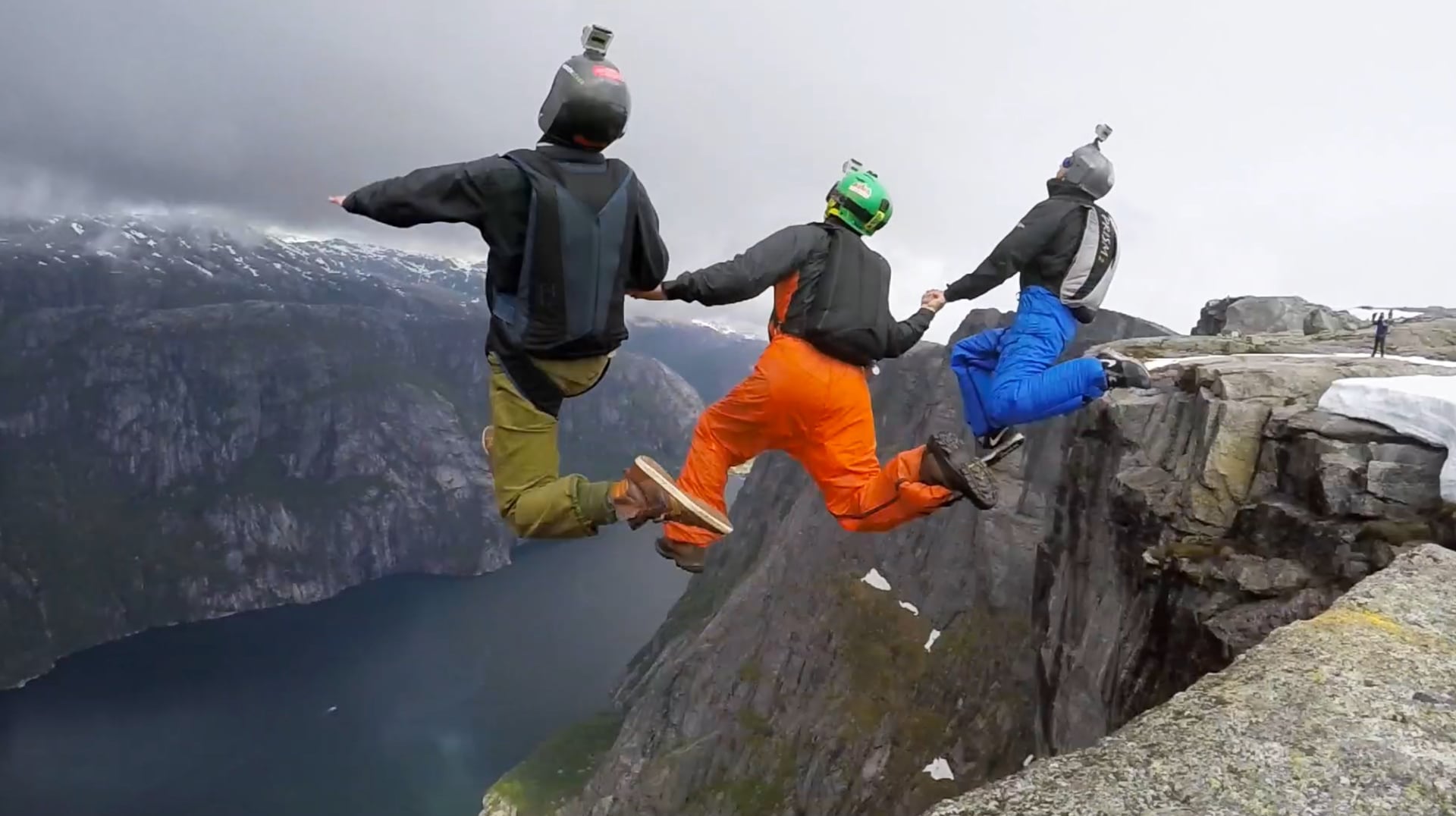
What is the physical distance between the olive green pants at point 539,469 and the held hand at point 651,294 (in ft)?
2.33

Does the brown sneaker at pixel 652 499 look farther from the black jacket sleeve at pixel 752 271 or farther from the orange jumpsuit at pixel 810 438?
the black jacket sleeve at pixel 752 271

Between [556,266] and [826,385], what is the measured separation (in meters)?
2.98

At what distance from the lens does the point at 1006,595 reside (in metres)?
91.6

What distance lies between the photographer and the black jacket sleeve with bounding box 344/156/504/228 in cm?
680

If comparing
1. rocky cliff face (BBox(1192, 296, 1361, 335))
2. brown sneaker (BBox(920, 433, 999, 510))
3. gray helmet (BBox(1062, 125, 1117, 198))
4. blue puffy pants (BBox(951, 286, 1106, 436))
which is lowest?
brown sneaker (BBox(920, 433, 999, 510))

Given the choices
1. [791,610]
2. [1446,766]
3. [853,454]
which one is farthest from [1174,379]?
[791,610]

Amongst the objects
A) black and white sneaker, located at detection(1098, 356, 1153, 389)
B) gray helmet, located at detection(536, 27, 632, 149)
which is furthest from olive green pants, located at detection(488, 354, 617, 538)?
black and white sneaker, located at detection(1098, 356, 1153, 389)

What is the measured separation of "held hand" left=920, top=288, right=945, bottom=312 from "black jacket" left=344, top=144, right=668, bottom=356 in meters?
3.76

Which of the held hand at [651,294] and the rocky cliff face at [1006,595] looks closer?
the held hand at [651,294]

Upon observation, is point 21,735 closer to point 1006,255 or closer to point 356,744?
point 356,744

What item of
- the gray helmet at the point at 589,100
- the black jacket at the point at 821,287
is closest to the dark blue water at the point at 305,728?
the black jacket at the point at 821,287

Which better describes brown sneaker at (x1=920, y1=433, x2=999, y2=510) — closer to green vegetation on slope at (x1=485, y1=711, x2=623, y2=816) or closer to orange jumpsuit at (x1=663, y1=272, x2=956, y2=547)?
orange jumpsuit at (x1=663, y1=272, x2=956, y2=547)

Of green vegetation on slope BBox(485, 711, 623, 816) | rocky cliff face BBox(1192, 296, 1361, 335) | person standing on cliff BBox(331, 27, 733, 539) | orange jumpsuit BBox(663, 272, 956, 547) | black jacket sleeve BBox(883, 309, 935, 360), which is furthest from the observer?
green vegetation on slope BBox(485, 711, 623, 816)

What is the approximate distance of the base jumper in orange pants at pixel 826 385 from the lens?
26.0ft
